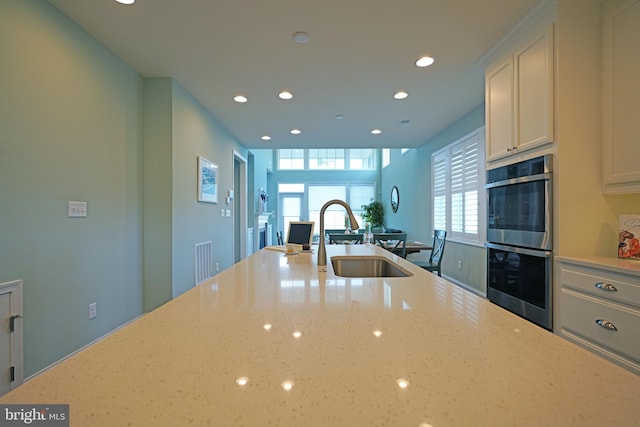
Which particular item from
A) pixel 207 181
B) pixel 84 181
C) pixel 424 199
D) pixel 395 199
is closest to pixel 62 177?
pixel 84 181

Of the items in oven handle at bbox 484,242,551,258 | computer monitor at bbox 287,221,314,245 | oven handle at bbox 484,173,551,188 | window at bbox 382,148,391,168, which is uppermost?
window at bbox 382,148,391,168

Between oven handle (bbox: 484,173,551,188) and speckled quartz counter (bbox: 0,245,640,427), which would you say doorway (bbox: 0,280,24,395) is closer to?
speckled quartz counter (bbox: 0,245,640,427)

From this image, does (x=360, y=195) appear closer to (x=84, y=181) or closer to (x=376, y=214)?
(x=376, y=214)

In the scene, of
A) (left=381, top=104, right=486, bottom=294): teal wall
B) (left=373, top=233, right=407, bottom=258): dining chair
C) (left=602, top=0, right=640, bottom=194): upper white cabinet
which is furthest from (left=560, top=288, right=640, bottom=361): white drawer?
(left=373, top=233, right=407, bottom=258): dining chair

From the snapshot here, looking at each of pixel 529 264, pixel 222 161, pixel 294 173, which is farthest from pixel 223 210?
pixel 294 173

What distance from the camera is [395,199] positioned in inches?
320

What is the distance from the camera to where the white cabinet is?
1474mm

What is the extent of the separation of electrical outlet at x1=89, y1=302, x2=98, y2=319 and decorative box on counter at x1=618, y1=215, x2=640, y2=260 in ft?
12.3

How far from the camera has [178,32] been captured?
2373 mm

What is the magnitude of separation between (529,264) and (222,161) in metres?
4.24

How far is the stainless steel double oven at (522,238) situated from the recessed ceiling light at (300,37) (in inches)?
75.7

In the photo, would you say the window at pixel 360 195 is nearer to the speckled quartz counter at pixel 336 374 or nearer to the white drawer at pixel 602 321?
the white drawer at pixel 602 321

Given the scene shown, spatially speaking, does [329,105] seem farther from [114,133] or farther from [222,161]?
[114,133]

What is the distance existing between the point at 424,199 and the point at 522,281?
393cm
